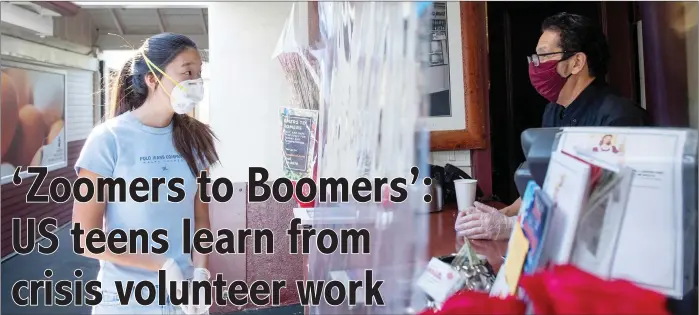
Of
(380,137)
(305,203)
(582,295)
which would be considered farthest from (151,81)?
(582,295)

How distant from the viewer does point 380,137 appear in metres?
0.69

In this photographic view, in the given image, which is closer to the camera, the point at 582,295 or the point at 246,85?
the point at 582,295

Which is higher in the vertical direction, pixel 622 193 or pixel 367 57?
pixel 367 57

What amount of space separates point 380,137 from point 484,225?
441 mm

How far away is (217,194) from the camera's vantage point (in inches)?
41.2

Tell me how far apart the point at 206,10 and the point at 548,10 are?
867 mm

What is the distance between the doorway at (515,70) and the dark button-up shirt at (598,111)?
64mm

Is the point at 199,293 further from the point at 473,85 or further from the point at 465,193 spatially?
the point at 473,85

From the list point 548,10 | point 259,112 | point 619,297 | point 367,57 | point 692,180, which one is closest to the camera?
point 619,297

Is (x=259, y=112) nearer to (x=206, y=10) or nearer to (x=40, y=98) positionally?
(x=206, y=10)

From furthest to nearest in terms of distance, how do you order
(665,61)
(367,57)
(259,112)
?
(259,112), (665,61), (367,57)

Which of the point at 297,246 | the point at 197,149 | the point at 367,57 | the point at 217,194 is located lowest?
the point at 297,246

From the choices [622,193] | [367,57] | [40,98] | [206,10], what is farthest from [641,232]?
[40,98]

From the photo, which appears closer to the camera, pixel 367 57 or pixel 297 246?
pixel 367 57
